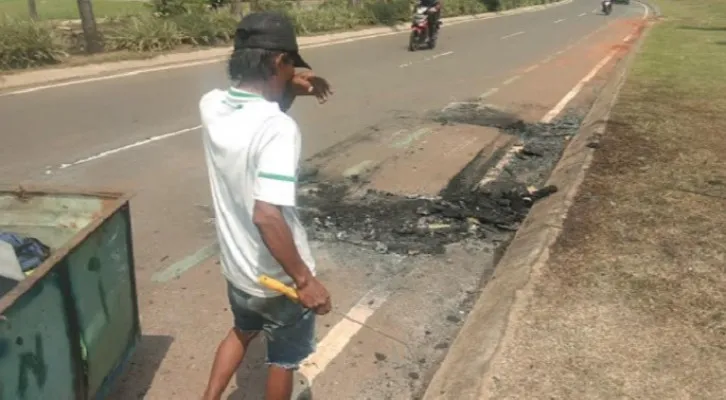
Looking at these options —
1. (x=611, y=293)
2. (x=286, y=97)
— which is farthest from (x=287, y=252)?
(x=611, y=293)

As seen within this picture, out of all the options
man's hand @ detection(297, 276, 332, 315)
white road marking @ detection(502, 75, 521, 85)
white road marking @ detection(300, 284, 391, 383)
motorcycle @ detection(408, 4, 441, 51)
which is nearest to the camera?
man's hand @ detection(297, 276, 332, 315)

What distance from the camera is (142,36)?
53.4ft

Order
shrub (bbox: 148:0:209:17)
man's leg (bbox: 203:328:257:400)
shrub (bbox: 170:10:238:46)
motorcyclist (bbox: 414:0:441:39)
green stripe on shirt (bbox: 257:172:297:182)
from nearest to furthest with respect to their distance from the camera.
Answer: green stripe on shirt (bbox: 257:172:297:182) → man's leg (bbox: 203:328:257:400) → shrub (bbox: 170:10:238:46) → shrub (bbox: 148:0:209:17) → motorcyclist (bbox: 414:0:441:39)

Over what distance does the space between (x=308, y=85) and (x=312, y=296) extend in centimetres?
92

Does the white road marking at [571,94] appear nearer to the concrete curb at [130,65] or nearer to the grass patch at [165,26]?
the concrete curb at [130,65]

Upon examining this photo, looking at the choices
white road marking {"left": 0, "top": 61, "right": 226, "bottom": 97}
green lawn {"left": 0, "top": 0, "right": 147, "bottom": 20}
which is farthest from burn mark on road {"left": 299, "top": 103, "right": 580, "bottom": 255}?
green lawn {"left": 0, "top": 0, "right": 147, "bottom": 20}

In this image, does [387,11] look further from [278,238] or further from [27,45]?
[278,238]

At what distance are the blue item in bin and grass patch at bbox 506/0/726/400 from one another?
7.24ft

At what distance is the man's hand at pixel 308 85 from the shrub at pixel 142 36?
1395 cm

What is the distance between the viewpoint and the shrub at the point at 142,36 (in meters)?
16.1

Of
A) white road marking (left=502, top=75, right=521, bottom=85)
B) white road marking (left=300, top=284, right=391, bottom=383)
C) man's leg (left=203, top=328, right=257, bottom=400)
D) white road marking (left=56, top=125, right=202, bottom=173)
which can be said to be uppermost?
man's leg (left=203, top=328, right=257, bottom=400)

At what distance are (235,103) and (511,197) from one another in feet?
14.6

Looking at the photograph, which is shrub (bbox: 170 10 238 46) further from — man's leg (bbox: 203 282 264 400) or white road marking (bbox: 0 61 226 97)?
man's leg (bbox: 203 282 264 400)

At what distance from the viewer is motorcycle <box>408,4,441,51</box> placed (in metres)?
19.5
